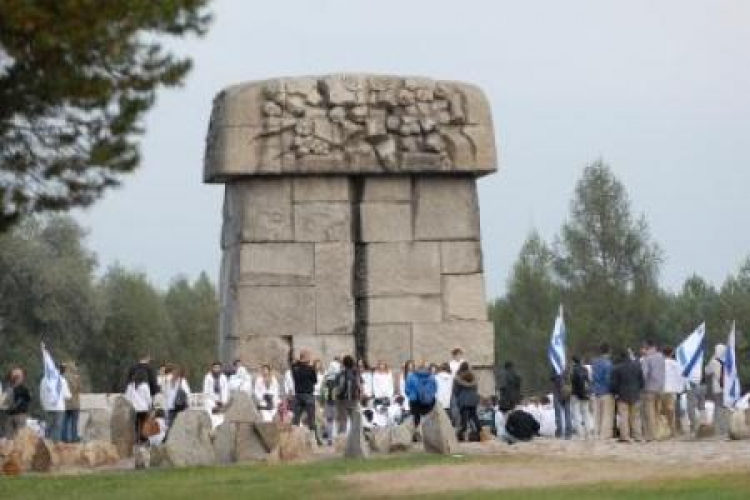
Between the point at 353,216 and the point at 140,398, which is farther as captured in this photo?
the point at 353,216

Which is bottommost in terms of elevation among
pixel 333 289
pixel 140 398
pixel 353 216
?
pixel 140 398

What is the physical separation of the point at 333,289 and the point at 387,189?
2.29 m

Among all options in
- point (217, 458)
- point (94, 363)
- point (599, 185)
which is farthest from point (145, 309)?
point (217, 458)

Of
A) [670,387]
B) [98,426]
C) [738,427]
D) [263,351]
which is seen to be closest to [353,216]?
[263,351]

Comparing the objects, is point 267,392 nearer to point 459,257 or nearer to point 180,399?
point 180,399

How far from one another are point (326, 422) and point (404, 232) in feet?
15.0

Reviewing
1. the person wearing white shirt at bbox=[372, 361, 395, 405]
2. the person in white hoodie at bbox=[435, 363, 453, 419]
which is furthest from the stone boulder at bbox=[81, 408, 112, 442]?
the person in white hoodie at bbox=[435, 363, 453, 419]

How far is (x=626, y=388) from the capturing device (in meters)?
36.4

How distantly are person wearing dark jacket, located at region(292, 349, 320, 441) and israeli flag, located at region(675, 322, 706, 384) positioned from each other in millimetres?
7147

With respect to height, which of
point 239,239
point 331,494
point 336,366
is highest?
point 239,239

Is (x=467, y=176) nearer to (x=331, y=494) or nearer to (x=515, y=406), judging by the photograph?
(x=515, y=406)

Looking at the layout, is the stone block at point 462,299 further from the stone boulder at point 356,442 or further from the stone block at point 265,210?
the stone boulder at point 356,442

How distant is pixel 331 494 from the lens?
2588 centimetres

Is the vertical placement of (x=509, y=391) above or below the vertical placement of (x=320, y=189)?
below
